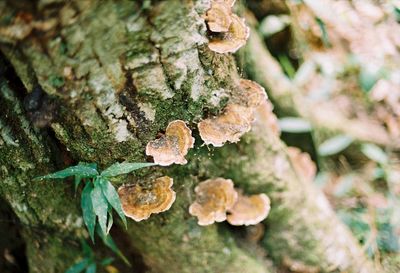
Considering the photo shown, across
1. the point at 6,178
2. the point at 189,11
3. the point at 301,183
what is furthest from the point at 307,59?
the point at 6,178

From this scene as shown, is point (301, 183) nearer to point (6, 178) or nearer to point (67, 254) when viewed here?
point (67, 254)

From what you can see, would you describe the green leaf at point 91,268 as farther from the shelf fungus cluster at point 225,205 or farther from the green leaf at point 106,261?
the shelf fungus cluster at point 225,205

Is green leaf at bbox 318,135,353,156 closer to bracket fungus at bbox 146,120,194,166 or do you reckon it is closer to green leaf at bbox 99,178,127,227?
bracket fungus at bbox 146,120,194,166

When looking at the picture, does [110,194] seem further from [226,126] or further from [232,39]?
[232,39]

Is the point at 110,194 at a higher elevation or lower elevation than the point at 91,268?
higher

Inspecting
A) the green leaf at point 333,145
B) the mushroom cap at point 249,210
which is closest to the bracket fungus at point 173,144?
the mushroom cap at point 249,210

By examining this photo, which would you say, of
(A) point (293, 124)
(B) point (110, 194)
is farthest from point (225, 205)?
(A) point (293, 124)
